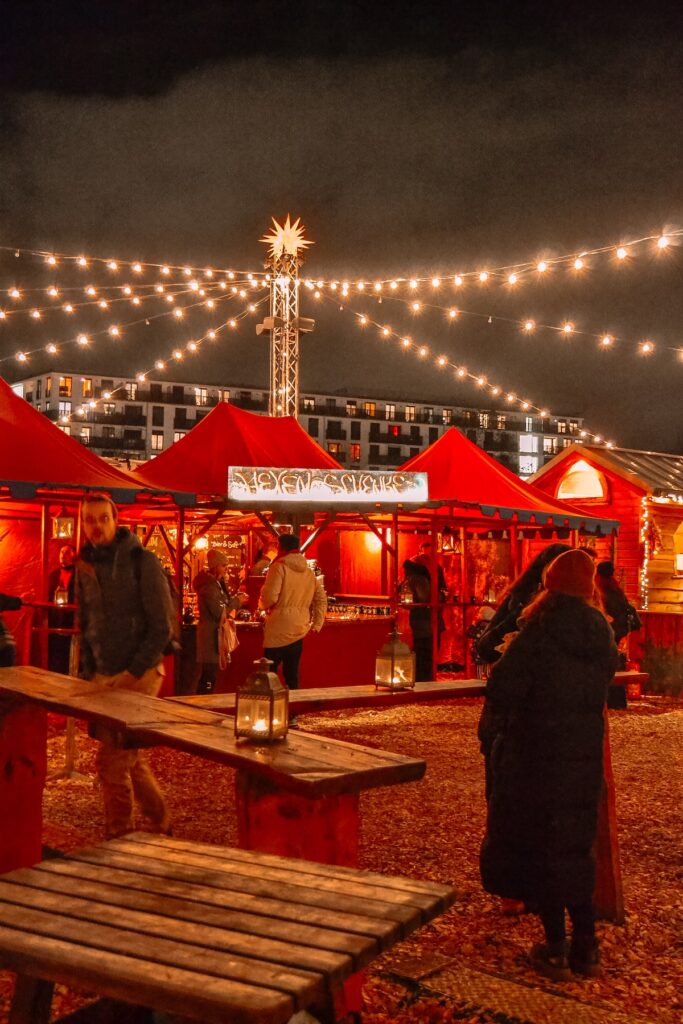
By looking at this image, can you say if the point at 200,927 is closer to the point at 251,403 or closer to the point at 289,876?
the point at 289,876

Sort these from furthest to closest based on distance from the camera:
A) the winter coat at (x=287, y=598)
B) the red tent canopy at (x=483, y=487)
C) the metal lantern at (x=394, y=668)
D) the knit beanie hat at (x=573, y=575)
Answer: the red tent canopy at (x=483, y=487) → the winter coat at (x=287, y=598) → the metal lantern at (x=394, y=668) → the knit beanie hat at (x=573, y=575)

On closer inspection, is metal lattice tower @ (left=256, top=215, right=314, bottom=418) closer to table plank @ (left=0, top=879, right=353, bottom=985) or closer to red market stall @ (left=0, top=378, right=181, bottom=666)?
red market stall @ (left=0, top=378, right=181, bottom=666)

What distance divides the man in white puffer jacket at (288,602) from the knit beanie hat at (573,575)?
4.34 metres

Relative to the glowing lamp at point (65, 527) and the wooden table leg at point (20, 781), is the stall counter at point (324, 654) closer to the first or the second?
the glowing lamp at point (65, 527)

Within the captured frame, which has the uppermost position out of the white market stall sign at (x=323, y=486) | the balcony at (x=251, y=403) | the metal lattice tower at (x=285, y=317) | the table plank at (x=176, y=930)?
the balcony at (x=251, y=403)

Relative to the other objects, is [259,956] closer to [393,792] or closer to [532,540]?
[393,792]

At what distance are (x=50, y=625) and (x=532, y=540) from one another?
36.5 feet

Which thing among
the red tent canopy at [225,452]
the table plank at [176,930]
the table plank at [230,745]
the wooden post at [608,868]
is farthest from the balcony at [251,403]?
the table plank at [176,930]

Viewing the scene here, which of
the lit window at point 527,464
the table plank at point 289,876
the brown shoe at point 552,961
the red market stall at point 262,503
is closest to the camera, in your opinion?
the table plank at point 289,876

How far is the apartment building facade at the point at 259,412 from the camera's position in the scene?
80438 mm

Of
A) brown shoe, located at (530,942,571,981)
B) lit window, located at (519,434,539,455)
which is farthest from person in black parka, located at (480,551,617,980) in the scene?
lit window, located at (519,434,539,455)

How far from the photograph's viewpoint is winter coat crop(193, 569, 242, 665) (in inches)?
382

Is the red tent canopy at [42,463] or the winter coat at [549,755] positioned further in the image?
the red tent canopy at [42,463]

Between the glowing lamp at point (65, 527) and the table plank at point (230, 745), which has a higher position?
the glowing lamp at point (65, 527)
